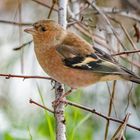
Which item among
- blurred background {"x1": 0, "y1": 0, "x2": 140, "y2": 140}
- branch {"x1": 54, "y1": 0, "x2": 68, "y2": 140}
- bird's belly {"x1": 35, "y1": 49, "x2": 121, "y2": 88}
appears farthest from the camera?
blurred background {"x1": 0, "y1": 0, "x2": 140, "y2": 140}

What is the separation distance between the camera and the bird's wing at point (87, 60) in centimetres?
355

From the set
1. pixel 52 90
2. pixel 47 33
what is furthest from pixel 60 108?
pixel 52 90

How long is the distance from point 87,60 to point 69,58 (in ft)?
0.39

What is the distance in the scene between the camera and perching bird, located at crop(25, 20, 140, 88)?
355 cm

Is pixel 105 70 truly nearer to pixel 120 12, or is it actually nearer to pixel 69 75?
pixel 69 75

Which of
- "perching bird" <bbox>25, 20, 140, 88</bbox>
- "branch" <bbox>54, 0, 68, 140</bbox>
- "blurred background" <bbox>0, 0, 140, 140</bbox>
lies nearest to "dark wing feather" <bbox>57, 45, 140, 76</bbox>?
"perching bird" <bbox>25, 20, 140, 88</bbox>

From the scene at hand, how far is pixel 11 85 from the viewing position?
18.7ft

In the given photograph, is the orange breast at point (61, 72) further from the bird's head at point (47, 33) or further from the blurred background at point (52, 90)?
the blurred background at point (52, 90)

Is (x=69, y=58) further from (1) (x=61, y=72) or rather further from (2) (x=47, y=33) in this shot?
(2) (x=47, y=33)

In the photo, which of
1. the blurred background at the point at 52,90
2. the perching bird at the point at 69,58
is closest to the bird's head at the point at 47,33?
the perching bird at the point at 69,58

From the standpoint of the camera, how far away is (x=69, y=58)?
3584 millimetres

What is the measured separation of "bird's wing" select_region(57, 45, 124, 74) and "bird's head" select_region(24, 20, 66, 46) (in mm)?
86

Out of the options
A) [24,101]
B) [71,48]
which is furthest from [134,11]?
[71,48]

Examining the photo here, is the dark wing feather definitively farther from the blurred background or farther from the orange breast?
the blurred background
